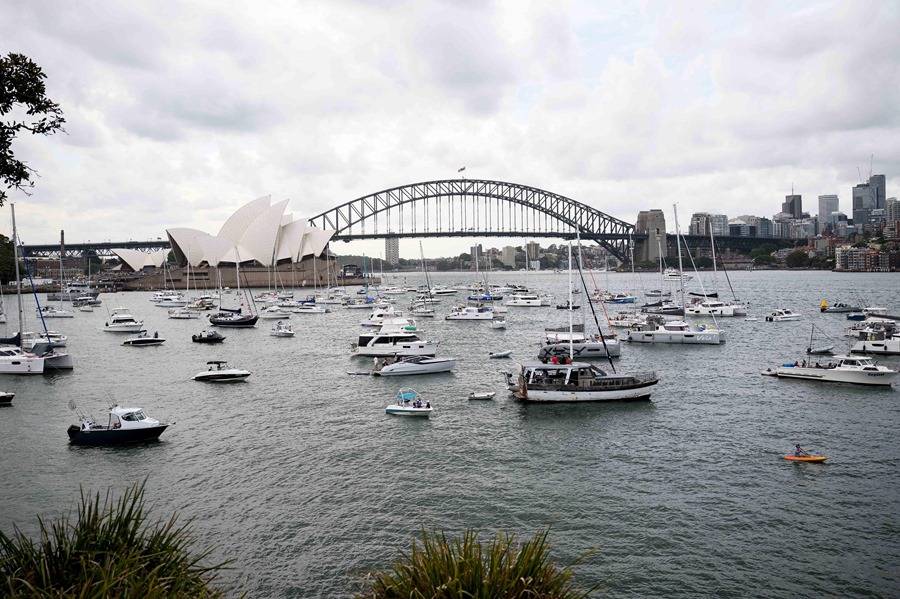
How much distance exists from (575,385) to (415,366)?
1036 centimetres

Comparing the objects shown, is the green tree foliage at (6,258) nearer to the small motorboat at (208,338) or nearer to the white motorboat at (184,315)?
Answer: the white motorboat at (184,315)

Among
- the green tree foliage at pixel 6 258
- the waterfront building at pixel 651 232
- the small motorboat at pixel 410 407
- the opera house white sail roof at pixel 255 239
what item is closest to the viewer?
the small motorboat at pixel 410 407

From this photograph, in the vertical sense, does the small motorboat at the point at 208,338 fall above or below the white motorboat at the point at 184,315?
below

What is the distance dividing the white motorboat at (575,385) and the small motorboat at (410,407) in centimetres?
419

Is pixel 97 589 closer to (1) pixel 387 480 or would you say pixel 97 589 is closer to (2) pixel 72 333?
(1) pixel 387 480

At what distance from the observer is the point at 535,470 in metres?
18.6

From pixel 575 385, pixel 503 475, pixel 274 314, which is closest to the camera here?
pixel 503 475

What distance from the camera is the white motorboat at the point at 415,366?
33.9 metres

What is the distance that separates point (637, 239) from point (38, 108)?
19252cm

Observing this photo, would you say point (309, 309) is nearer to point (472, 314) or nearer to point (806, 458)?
point (472, 314)

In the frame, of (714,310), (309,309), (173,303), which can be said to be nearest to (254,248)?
(173,303)

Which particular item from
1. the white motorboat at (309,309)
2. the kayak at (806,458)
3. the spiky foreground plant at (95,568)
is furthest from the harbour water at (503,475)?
the white motorboat at (309,309)

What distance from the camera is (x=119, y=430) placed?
2109cm

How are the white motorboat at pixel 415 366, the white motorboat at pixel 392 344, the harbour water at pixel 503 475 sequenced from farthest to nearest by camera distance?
the white motorboat at pixel 392 344
the white motorboat at pixel 415 366
the harbour water at pixel 503 475
